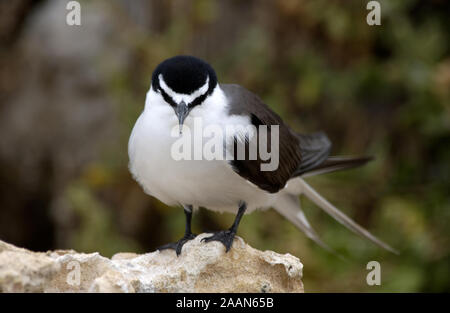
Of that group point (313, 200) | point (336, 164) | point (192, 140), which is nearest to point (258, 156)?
point (192, 140)

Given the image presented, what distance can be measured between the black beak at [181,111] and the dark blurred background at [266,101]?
8.43 ft

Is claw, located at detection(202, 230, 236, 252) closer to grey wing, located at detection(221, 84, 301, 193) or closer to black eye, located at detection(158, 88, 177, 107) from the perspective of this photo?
grey wing, located at detection(221, 84, 301, 193)

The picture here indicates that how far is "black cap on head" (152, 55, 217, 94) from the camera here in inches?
128

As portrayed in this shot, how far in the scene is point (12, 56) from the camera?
719 cm

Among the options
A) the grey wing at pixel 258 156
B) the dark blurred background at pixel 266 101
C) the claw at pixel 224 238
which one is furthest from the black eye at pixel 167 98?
the dark blurred background at pixel 266 101

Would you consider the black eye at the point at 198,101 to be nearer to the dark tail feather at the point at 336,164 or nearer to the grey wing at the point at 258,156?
the grey wing at the point at 258,156

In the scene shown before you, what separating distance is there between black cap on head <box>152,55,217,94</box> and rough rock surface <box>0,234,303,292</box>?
0.80 m

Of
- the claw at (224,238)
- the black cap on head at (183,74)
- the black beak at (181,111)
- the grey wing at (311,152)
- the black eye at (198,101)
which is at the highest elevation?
the black cap on head at (183,74)

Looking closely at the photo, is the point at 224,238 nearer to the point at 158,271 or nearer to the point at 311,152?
the point at 158,271

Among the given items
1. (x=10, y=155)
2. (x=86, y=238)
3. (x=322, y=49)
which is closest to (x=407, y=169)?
(x=322, y=49)

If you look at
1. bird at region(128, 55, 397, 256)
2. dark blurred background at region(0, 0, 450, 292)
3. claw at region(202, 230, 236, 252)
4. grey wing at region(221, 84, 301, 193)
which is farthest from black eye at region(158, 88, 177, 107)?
dark blurred background at region(0, 0, 450, 292)

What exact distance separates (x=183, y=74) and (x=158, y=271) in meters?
1.00

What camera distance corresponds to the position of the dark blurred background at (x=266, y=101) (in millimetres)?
5895

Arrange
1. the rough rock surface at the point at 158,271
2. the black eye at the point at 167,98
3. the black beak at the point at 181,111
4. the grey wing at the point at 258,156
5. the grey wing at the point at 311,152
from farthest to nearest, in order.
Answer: the grey wing at the point at 311,152 → the grey wing at the point at 258,156 → the black eye at the point at 167,98 → the black beak at the point at 181,111 → the rough rock surface at the point at 158,271
